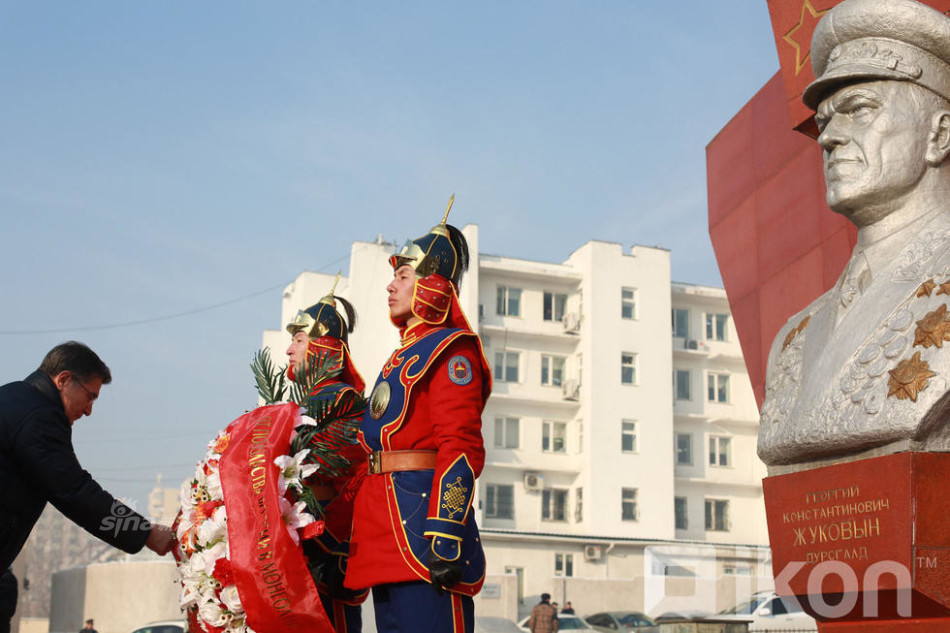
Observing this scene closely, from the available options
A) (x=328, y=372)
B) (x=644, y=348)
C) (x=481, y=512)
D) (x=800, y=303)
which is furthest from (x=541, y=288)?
(x=328, y=372)

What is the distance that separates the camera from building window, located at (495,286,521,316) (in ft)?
103

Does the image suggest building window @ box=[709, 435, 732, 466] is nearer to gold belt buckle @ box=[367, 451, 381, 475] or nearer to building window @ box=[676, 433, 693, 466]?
building window @ box=[676, 433, 693, 466]

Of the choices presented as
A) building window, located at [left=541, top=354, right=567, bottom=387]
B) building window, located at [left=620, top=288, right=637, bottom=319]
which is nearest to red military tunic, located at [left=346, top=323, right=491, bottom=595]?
building window, located at [left=541, top=354, right=567, bottom=387]

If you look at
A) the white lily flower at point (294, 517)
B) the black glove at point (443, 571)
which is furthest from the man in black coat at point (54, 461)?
the black glove at point (443, 571)

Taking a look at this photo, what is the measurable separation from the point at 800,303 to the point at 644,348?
24.8m

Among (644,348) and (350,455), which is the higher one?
(644,348)

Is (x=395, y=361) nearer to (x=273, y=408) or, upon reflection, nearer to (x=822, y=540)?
(x=273, y=408)

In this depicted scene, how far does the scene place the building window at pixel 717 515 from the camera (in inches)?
1276

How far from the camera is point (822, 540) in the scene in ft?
11.1

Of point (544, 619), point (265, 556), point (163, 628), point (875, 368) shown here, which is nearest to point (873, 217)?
point (875, 368)

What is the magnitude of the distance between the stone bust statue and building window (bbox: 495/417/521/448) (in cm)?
2680

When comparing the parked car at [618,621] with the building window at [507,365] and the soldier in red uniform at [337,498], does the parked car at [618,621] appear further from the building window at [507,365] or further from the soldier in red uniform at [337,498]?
the soldier in red uniform at [337,498]

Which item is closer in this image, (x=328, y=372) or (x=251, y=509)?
(x=251, y=509)

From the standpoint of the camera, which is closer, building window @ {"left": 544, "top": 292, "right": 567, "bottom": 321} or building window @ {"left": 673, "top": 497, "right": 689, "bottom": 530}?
building window @ {"left": 673, "top": 497, "right": 689, "bottom": 530}
